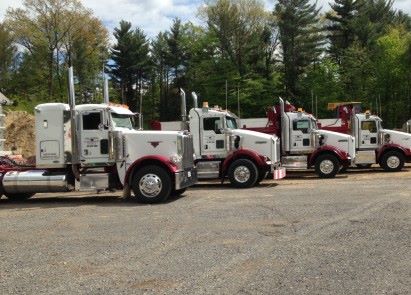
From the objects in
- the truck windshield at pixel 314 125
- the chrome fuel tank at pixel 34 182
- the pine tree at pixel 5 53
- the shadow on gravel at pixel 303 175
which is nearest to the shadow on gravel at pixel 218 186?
the shadow on gravel at pixel 303 175

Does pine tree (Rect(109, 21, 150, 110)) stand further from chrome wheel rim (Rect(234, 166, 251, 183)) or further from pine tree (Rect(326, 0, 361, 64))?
chrome wheel rim (Rect(234, 166, 251, 183))

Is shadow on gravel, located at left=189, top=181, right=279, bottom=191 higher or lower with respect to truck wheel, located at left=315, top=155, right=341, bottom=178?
lower

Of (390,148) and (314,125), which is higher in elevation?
(314,125)

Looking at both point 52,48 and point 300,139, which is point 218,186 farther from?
point 52,48

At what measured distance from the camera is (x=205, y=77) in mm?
62562

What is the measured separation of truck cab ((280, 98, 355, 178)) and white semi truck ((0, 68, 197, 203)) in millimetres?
8247

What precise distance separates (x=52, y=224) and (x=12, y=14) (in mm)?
50938

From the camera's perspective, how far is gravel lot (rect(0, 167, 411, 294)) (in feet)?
20.7

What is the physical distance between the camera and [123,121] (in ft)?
49.3

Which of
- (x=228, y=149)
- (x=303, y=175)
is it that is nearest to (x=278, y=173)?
(x=228, y=149)

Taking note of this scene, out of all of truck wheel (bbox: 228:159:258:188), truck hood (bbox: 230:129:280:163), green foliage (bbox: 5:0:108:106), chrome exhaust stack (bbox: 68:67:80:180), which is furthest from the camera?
green foliage (bbox: 5:0:108:106)

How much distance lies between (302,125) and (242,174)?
5.33 metres

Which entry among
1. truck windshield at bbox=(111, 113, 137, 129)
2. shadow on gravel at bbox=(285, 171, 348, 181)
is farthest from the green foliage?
truck windshield at bbox=(111, 113, 137, 129)

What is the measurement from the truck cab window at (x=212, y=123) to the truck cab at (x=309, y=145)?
3.70 metres
